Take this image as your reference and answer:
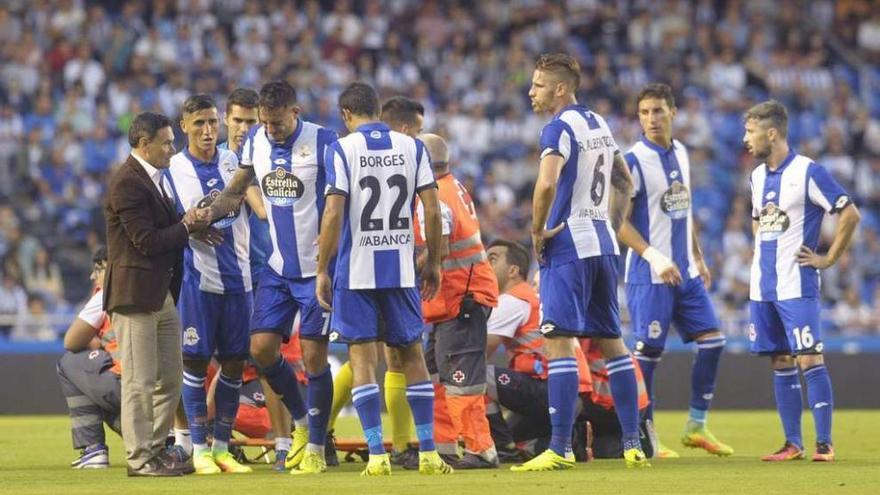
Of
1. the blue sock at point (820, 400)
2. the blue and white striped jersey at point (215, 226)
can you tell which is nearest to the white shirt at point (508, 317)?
the blue and white striped jersey at point (215, 226)

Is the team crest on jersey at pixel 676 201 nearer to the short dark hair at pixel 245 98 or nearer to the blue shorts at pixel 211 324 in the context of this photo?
the short dark hair at pixel 245 98

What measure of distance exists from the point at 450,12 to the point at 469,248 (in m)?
18.3

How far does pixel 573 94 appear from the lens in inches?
413

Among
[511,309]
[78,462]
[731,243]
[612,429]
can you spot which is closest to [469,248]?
[511,309]

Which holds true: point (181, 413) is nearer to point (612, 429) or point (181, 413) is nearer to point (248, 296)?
point (248, 296)

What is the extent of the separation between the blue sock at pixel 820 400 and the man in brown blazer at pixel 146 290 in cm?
451

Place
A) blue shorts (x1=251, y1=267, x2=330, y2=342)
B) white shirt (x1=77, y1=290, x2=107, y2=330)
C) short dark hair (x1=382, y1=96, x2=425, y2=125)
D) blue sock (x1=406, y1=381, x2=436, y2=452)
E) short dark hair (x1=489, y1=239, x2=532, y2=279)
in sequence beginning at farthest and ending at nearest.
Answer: short dark hair (x1=489, y1=239, x2=532, y2=279) → white shirt (x1=77, y1=290, x2=107, y2=330) → short dark hair (x1=382, y1=96, x2=425, y2=125) → blue shorts (x1=251, y1=267, x2=330, y2=342) → blue sock (x1=406, y1=381, x2=436, y2=452)

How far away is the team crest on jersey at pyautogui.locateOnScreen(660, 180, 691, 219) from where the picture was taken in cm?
1261

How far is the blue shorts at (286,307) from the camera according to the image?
1040 cm

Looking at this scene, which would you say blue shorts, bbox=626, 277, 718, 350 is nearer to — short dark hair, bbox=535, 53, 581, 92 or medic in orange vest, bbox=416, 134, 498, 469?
medic in orange vest, bbox=416, 134, 498, 469

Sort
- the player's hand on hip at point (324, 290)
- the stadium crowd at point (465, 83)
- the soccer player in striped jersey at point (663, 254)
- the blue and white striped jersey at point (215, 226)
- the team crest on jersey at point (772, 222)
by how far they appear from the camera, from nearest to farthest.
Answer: the player's hand on hip at point (324, 290)
the blue and white striped jersey at point (215, 226)
the team crest on jersey at point (772, 222)
the soccer player in striped jersey at point (663, 254)
the stadium crowd at point (465, 83)

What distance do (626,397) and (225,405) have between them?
2755 mm

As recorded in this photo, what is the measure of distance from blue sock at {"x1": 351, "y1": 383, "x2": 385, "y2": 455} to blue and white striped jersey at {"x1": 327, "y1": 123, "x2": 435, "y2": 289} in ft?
2.14

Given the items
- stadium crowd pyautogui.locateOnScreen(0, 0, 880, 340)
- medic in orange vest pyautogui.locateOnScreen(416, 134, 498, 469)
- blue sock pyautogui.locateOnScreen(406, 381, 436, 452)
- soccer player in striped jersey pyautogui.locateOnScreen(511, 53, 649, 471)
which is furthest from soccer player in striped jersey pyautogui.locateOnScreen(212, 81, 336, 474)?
stadium crowd pyautogui.locateOnScreen(0, 0, 880, 340)
